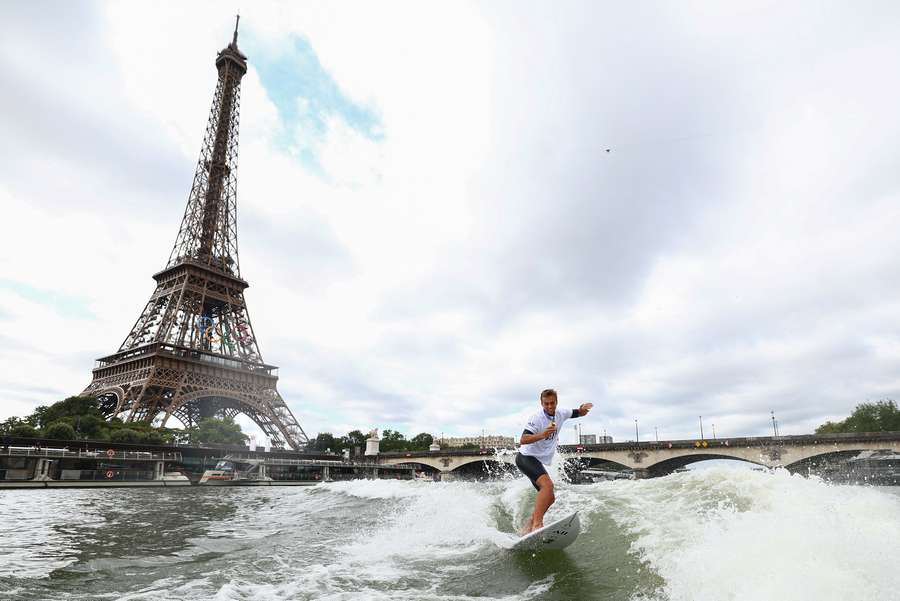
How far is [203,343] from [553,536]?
69523 millimetres

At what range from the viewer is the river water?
4.08 metres

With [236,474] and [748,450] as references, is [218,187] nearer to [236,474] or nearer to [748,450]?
[236,474]

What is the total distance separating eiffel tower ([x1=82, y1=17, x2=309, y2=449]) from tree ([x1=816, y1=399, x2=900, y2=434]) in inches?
3592

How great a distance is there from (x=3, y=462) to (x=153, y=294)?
32.3 meters

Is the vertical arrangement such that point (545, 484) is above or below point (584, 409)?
below

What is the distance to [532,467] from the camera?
24.5ft

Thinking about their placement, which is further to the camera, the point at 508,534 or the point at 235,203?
the point at 235,203

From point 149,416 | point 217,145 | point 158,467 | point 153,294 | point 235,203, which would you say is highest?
point 217,145

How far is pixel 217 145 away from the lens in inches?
3051

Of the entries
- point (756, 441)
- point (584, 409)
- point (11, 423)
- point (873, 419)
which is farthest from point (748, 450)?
point (11, 423)

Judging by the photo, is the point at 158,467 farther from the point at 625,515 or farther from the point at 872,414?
the point at 872,414

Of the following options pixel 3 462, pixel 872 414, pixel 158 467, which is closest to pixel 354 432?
pixel 158 467

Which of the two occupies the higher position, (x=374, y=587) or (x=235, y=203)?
(x=235, y=203)

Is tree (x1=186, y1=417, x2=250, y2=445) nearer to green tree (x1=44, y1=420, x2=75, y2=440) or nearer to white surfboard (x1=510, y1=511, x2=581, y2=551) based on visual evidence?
green tree (x1=44, y1=420, x2=75, y2=440)
